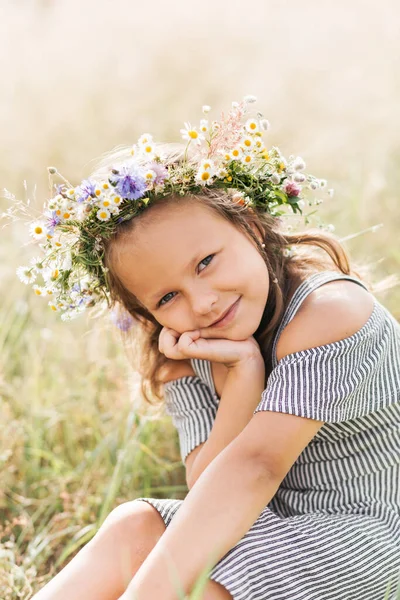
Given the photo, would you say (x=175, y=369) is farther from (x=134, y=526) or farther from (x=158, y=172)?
(x=158, y=172)

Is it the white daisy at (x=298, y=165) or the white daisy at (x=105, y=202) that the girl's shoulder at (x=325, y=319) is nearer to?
the white daisy at (x=298, y=165)

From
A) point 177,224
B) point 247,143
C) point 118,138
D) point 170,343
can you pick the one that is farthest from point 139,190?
point 118,138

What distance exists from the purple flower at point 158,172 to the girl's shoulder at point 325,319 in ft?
1.65

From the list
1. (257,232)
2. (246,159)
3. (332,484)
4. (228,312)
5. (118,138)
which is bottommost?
(332,484)

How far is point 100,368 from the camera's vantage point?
10.6ft

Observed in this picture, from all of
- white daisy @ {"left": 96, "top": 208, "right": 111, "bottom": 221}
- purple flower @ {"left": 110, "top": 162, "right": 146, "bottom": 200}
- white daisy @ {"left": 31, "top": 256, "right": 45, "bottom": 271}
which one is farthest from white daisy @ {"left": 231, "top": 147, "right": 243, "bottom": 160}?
white daisy @ {"left": 31, "top": 256, "right": 45, "bottom": 271}

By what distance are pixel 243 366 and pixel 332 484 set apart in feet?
1.42

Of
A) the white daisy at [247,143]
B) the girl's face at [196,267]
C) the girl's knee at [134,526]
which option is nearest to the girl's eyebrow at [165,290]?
the girl's face at [196,267]

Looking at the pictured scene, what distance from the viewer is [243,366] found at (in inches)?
80.6

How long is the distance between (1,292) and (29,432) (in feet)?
3.36

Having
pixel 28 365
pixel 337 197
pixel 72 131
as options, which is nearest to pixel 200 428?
pixel 28 365

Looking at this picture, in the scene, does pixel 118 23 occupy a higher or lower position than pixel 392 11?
higher

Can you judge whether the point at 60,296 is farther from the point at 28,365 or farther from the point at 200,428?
the point at 28,365

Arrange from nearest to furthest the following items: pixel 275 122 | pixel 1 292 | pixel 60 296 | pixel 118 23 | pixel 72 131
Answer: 1. pixel 60 296
2. pixel 1 292
3. pixel 275 122
4. pixel 72 131
5. pixel 118 23
